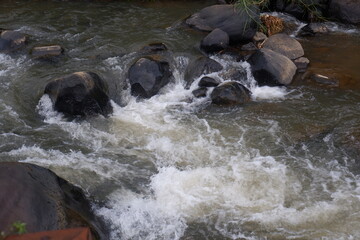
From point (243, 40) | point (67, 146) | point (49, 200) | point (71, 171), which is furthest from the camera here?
point (243, 40)

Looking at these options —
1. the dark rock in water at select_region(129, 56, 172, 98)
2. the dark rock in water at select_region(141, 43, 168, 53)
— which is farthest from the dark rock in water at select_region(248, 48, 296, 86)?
the dark rock in water at select_region(141, 43, 168, 53)

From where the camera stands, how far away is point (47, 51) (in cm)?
817

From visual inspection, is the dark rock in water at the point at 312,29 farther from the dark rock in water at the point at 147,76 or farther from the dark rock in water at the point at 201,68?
the dark rock in water at the point at 147,76

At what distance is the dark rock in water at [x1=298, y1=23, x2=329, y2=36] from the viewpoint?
9461mm

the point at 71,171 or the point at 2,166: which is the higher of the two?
the point at 2,166

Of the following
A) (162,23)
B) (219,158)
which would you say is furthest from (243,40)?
(219,158)

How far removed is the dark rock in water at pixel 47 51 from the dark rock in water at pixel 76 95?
5.46 feet

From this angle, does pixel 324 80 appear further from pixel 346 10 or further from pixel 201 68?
pixel 346 10

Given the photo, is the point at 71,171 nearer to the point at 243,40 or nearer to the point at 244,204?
the point at 244,204

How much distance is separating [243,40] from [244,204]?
15.8 feet

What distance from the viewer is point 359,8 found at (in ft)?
32.7

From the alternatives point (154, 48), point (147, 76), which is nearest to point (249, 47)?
point (154, 48)

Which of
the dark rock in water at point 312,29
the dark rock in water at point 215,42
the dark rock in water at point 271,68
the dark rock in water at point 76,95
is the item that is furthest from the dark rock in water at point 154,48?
the dark rock in water at point 312,29

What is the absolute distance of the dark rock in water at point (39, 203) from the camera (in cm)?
342
